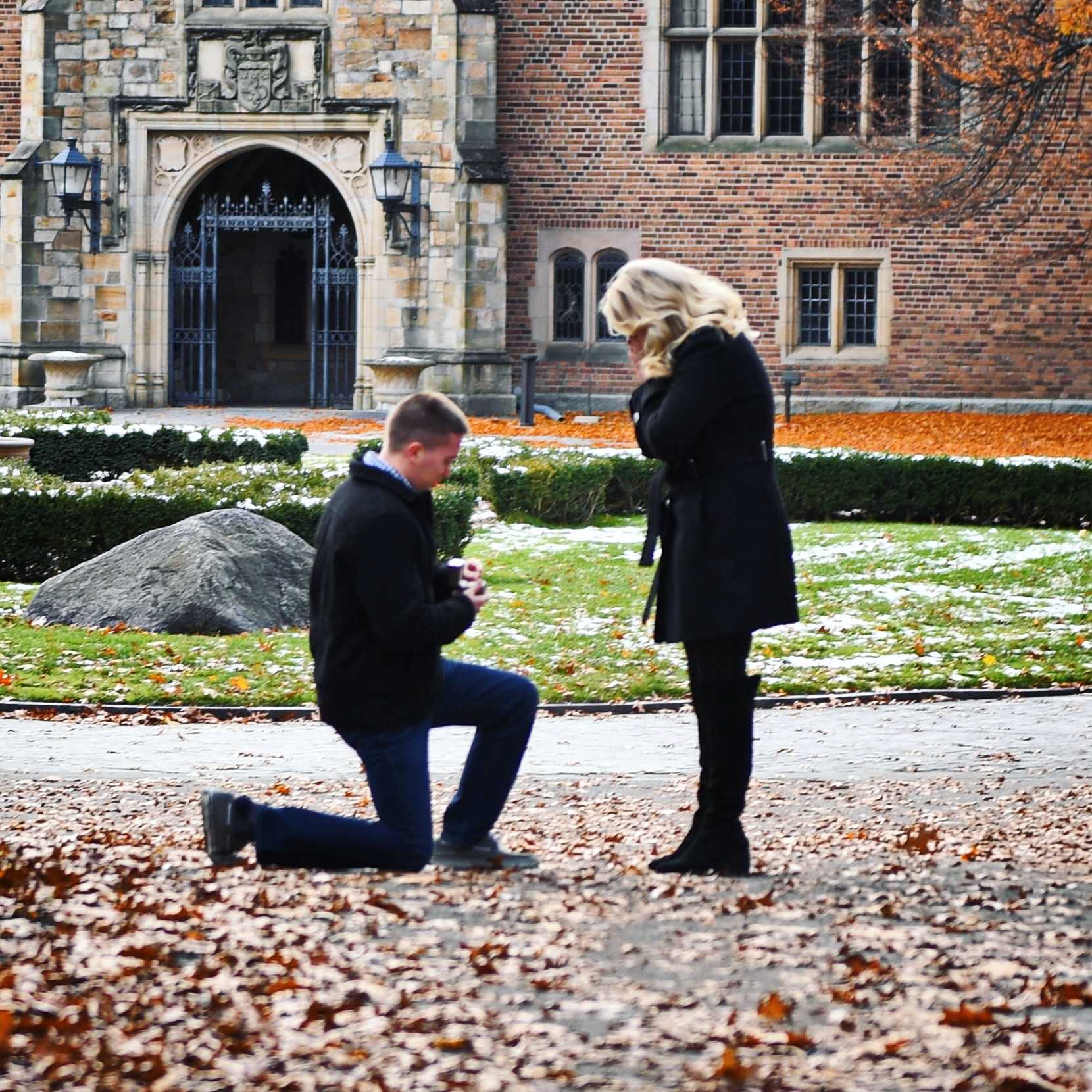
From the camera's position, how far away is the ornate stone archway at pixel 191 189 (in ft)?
77.3

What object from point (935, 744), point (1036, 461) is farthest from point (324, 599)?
point (1036, 461)

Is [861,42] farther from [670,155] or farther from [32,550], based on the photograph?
[32,550]

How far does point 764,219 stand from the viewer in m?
24.1

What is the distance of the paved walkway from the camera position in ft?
22.5

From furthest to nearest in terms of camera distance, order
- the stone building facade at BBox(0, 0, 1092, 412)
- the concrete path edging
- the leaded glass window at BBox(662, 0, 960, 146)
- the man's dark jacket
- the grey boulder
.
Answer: the leaded glass window at BBox(662, 0, 960, 146), the stone building facade at BBox(0, 0, 1092, 412), the grey boulder, the concrete path edging, the man's dark jacket

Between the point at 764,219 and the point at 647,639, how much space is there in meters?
15.2

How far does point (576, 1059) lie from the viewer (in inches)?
134

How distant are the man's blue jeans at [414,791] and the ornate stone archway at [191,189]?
18.8 m

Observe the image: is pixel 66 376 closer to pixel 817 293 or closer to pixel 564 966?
pixel 817 293

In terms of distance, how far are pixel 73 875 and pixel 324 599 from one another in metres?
1.00

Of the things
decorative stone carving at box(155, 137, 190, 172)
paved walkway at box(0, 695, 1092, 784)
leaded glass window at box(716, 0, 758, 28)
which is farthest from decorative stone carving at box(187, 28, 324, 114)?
paved walkway at box(0, 695, 1092, 784)

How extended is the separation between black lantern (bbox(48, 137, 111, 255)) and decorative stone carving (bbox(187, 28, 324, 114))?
5.40 ft

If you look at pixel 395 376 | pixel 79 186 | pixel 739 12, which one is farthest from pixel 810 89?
pixel 79 186

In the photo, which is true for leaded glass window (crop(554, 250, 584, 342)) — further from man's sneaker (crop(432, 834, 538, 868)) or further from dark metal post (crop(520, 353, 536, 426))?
man's sneaker (crop(432, 834, 538, 868))
